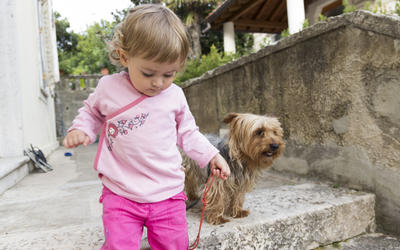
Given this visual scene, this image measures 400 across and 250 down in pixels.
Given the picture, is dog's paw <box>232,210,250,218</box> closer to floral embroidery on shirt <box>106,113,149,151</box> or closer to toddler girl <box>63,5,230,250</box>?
toddler girl <box>63,5,230,250</box>

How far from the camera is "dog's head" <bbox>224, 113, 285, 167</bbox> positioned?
225 centimetres


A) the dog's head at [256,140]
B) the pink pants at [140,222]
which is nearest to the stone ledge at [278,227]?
the pink pants at [140,222]

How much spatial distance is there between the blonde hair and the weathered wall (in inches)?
72.0

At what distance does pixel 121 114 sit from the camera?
1.56 m

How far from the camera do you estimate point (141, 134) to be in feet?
5.11

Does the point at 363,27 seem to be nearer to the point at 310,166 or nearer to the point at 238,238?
the point at 310,166

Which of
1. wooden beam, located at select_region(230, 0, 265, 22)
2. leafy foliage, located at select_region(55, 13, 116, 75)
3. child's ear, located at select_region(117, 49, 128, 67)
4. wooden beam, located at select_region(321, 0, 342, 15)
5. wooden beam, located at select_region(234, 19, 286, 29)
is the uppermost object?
leafy foliage, located at select_region(55, 13, 116, 75)

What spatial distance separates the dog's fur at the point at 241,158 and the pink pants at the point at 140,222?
613mm

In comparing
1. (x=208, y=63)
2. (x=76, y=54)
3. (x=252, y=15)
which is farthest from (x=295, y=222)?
(x=76, y=54)

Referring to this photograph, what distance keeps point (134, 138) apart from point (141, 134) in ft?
0.14

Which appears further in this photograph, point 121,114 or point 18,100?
point 18,100

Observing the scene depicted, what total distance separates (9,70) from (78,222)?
3248 millimetres

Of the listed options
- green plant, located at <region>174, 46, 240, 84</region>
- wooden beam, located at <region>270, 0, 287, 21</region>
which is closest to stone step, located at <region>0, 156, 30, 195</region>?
green plant, located at <region>174, 46, 240, 84</region>

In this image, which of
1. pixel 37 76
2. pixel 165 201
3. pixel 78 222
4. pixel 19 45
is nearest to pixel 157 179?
pixel 165 201
